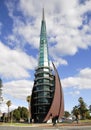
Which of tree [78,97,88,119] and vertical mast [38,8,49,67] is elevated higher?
vertical mast [38,8,49,67]

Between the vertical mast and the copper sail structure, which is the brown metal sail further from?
the vertical mast

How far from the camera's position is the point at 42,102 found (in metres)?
115

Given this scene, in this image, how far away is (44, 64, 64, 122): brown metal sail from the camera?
4370 inches

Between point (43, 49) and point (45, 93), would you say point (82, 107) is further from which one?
point (43, 49)

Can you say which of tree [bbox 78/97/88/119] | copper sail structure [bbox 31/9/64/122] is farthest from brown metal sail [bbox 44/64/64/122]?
tree [bbox 78/97/88/119]

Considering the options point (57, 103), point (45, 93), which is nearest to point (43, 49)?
point (45, 93)

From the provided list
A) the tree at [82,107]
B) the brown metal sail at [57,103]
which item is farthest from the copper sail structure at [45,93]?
the tree at [82,107]

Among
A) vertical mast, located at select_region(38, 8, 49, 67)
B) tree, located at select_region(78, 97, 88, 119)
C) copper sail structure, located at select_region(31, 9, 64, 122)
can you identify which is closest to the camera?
copper sail structure, located at select_region(31, 9, 64, 122)

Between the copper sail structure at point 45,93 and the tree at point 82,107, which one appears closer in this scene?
the copper sail structure at point 45,93

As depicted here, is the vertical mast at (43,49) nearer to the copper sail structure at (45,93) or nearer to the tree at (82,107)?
the copper sail structure at (45,93)

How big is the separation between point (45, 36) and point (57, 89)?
28579mm

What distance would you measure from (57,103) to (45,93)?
23.1 ft

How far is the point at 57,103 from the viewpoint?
11312cm

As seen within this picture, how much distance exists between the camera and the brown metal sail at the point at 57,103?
111 meters
